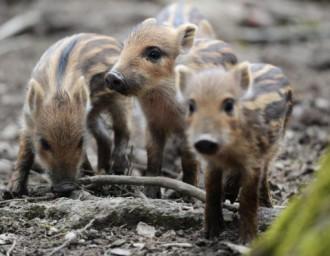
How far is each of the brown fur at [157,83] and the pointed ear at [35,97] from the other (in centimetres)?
62

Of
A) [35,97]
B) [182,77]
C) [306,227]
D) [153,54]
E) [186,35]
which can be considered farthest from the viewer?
[186,35]

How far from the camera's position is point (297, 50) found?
13.2 m

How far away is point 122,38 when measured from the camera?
1261 cm

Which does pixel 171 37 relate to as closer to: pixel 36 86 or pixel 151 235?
pixel 36 86

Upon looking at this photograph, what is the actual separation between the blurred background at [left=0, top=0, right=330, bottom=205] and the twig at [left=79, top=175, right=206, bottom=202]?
4086 mm

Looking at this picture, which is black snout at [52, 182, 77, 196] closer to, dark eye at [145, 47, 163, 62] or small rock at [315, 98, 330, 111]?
dark eye at [145, 47, 163, 62]

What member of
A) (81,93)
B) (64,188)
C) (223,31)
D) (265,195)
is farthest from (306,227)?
(223,31)

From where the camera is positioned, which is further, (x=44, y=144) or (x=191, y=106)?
(x=44, y=144)

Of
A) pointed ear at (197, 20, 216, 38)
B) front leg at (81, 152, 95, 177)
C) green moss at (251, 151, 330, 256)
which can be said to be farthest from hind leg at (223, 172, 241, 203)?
pointed ear at (197, 20, 216, 38)

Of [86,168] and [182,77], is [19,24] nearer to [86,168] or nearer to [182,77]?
[86,168]

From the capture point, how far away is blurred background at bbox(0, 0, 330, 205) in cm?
1112

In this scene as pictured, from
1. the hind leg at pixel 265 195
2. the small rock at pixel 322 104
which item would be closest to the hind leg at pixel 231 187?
the hind leg at pixel 265 195

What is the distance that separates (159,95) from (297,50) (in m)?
7.12

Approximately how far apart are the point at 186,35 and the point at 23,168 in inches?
69.3
